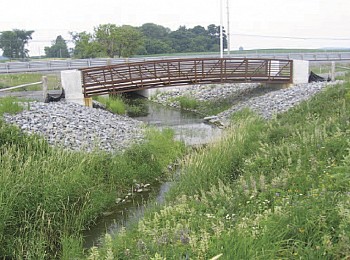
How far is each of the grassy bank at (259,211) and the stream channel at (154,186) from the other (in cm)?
97

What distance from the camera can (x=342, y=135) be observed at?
8047mm

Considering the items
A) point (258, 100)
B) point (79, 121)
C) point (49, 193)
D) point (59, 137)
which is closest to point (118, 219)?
point (49, 193)

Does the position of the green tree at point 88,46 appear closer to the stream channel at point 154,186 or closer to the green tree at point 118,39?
the green tree at point 118,39

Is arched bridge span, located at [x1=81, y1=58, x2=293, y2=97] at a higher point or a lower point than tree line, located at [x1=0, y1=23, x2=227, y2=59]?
lower

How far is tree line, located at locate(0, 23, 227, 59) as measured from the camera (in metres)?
48.1

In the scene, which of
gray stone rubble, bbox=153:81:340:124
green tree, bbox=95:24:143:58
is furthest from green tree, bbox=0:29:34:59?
gray stone rubble, bbox=153:81:340:124

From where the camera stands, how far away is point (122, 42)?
160ft

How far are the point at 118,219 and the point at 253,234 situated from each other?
452 cm

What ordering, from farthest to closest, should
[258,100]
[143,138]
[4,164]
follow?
[258,100], [143,138], [4,164]

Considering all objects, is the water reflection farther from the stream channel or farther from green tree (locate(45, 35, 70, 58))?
green tree (locate(45, 35, 70, 58))

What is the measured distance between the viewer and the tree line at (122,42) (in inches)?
1893

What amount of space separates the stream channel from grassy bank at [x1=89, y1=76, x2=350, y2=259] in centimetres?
97

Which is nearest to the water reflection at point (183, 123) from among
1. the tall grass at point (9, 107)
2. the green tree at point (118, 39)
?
the tall grass at point (9, 107)

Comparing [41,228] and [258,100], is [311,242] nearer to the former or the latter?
Answer: [41,228]
